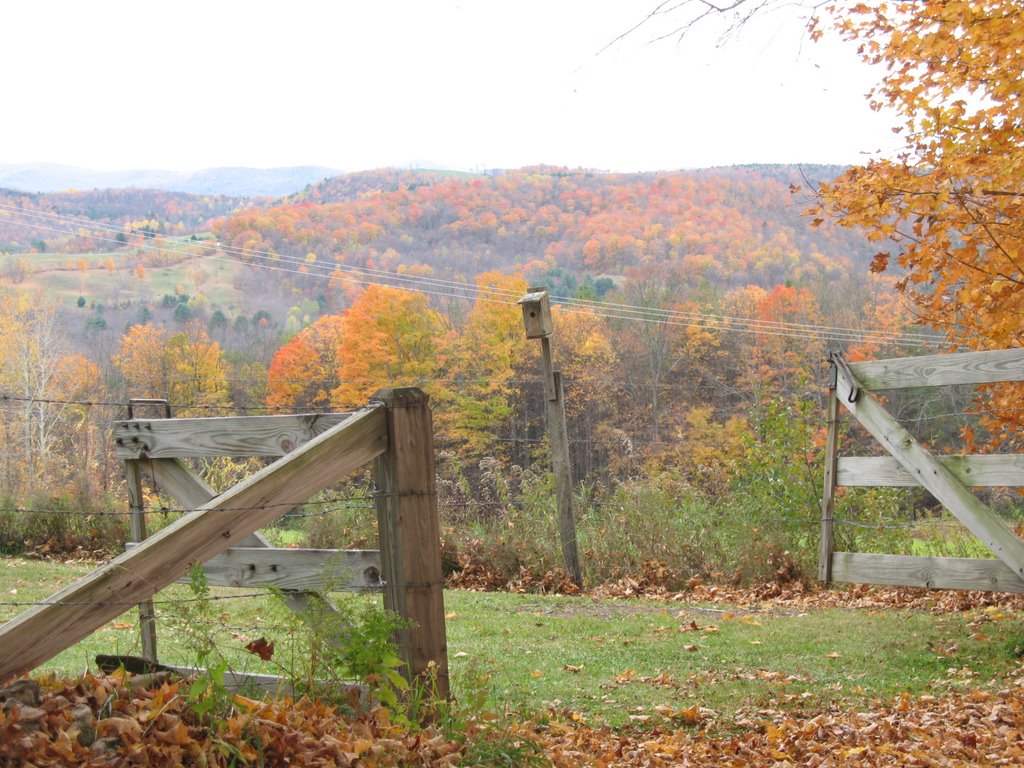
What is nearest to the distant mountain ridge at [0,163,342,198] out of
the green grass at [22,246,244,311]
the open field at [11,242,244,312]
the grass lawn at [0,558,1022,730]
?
the open field at [11,242,244,312]

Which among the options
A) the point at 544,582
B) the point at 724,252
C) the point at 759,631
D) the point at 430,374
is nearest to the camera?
the point at 759,631

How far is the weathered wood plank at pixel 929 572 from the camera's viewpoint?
5.91 m

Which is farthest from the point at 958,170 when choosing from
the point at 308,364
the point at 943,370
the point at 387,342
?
the point at 308,364

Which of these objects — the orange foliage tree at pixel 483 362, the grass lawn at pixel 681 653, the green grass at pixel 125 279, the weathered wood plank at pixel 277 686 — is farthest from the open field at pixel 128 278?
the weathered wood plank at pixel 277 686

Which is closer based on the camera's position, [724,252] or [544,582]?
[544,582]

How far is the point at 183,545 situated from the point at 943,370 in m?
5.06

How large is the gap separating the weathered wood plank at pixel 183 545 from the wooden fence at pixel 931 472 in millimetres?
4213

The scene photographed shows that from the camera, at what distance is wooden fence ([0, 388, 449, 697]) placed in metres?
2.67

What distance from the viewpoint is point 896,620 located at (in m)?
7.84

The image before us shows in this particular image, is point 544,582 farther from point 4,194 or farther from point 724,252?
point 4,194

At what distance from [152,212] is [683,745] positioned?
70.0 m

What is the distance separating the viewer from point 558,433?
10.5m

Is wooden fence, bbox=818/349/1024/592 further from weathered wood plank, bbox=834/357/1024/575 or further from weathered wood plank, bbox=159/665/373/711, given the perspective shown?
weathered wood plank, bbox=159/665/373/711

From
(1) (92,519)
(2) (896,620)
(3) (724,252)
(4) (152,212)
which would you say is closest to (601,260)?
(3) (724,252)
